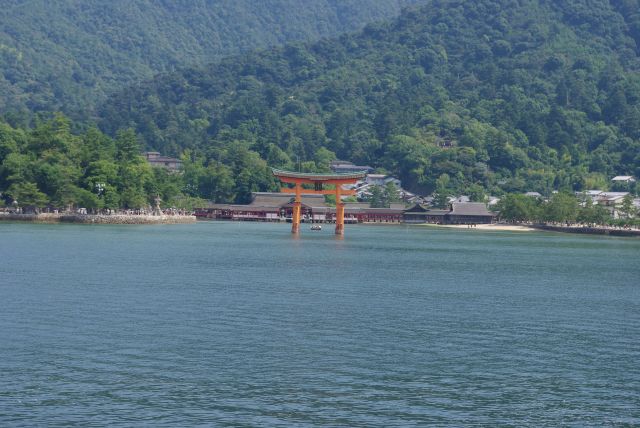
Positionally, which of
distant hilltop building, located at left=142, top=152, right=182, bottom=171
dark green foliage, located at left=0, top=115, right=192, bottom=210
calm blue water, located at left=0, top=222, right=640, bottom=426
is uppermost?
distant hilltop building, located at left=142, top=152, right=182, bottom=171

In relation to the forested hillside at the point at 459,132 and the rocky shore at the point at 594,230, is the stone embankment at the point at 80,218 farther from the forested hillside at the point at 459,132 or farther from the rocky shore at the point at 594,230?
the forested hillside at the point at 459,132

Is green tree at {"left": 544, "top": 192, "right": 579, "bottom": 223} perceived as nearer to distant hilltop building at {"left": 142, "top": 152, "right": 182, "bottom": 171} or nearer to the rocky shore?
the rocky shore

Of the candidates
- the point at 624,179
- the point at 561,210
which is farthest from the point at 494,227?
the point at 624,179

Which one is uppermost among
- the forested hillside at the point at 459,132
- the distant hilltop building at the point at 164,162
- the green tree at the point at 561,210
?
the forested hillside at the point at 459,132

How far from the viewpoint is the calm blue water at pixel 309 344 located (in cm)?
2106

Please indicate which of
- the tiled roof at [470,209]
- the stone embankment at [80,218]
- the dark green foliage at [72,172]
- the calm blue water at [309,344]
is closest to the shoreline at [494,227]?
the tiled roof at [470,209]

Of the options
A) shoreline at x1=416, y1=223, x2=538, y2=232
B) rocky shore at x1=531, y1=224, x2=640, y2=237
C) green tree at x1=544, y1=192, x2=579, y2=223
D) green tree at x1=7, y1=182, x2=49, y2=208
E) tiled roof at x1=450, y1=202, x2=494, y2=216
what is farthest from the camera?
tiled roof at x1=450, y1=202, x2=494, y2=216

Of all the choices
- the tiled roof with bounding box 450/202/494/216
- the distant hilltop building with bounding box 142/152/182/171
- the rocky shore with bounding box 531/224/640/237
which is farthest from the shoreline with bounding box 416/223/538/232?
the distant hilltop building with bounding box 142/152/182/171

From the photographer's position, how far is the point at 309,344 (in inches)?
1077

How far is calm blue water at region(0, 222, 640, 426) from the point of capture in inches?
829

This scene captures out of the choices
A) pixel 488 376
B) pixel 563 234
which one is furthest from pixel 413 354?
pixel 563 234

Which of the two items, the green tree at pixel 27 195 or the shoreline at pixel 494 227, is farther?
the shoreline at pixel 494 227

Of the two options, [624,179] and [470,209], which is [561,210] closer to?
[470,209]

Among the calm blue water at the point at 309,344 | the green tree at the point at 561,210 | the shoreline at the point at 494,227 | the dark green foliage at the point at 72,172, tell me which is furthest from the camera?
the shoreline at the point at 494,227
